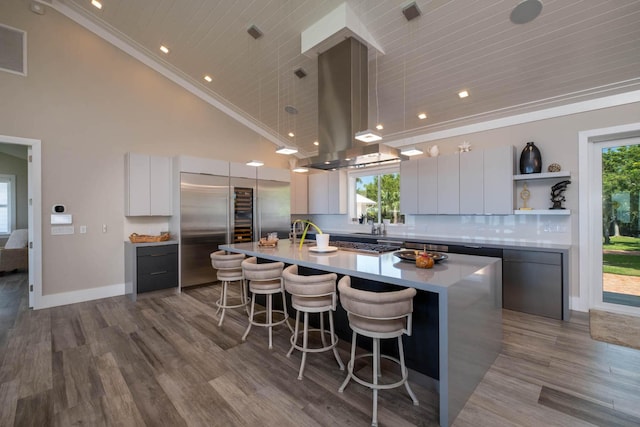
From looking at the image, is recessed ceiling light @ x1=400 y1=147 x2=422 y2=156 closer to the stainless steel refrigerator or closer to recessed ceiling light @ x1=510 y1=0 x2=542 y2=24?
recessed ceiling light @ x1=510 y1=0 x2=542 y2=24

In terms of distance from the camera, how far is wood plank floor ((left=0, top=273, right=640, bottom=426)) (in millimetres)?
1845

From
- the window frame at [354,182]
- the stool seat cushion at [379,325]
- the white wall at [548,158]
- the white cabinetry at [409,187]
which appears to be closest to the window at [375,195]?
the window frame at [354,182]

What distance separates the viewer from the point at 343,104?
3.50 meters

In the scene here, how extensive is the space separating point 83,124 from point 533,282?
6.65m

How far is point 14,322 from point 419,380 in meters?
4.60

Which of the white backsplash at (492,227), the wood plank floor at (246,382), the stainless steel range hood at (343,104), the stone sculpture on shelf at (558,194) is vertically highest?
the stainless steel range hood at (343,104)

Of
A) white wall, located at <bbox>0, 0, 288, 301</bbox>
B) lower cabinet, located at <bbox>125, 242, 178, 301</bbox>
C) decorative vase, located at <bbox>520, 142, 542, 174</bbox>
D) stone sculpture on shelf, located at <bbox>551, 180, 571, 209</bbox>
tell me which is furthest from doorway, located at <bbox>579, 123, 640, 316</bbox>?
white wall, located at <bbox>0, 0, 288, 301</bbox>

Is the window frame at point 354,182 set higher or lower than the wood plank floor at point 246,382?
higher

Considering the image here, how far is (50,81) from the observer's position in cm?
403

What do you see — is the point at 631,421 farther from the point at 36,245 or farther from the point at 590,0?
the point at 36,245

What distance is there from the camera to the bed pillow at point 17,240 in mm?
5969

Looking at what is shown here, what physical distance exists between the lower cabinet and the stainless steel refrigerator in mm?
166

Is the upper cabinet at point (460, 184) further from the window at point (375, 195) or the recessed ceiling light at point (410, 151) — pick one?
the recessed ceiling light at point (410, 151)

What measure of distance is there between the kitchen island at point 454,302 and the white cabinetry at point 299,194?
12.8 feet
